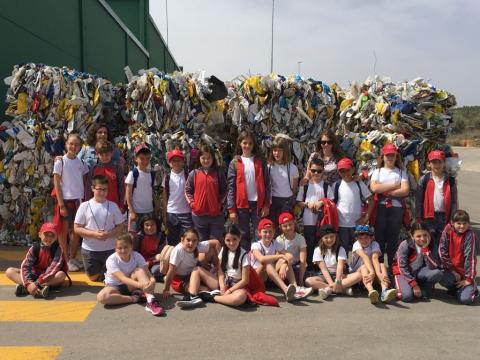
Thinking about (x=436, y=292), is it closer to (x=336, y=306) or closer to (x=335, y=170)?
(x=336, y=306)

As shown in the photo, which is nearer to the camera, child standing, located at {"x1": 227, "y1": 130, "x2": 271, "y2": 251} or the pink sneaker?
the pink sneaker

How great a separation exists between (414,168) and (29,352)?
207 inches

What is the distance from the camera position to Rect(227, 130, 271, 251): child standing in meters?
4.90

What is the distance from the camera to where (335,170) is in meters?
5.19

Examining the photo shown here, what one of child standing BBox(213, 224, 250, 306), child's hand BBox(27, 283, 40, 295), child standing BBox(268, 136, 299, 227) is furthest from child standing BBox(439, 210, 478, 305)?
child's hand BBox(27, 283, 40, 295)

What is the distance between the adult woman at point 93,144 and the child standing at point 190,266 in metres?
1.59

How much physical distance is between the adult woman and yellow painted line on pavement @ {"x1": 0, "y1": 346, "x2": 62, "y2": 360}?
2508 mm

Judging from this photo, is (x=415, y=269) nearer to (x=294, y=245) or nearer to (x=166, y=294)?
(x=294, y=245)

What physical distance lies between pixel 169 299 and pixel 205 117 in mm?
2905

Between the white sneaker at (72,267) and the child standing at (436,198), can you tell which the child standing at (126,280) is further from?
the child standing at (436,198)

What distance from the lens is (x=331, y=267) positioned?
181 inches

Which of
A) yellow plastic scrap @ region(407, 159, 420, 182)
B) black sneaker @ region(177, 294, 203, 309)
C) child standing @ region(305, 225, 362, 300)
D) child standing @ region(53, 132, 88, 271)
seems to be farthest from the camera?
yellow plastic scrap @ region(407, 159, 420, 182)

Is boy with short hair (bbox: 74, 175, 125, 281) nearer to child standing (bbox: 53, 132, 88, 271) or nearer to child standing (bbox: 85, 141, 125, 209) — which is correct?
child standing (bbox: 85, 141, 125, 209)

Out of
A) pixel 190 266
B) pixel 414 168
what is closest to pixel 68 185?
pixel 190 266
